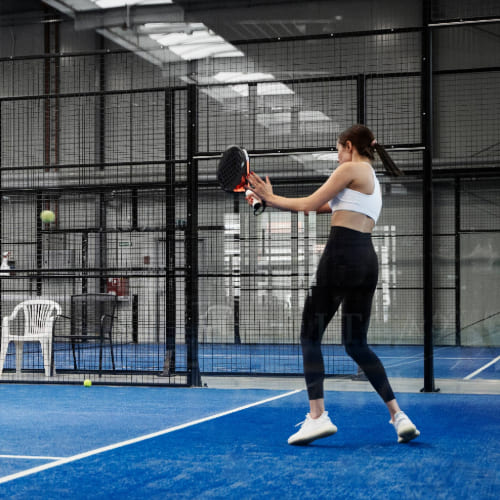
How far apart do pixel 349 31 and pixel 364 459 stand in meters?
1.76

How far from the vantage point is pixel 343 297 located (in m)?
2.25

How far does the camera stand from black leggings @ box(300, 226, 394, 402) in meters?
2.19

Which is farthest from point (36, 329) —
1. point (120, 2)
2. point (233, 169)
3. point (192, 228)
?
point (233, 169)

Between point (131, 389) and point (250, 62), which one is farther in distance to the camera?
point (131, 389)

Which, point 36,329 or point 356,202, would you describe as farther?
point 36,329

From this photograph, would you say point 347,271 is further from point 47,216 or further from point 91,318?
point 47,216

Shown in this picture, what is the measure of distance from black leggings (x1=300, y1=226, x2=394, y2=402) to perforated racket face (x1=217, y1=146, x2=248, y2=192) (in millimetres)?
283

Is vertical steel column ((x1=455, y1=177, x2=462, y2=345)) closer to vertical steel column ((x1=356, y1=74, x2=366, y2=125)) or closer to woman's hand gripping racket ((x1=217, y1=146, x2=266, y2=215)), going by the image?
vertical steel column ((x1=356, y1=74, x2=366, y2=125))

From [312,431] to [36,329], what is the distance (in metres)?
2.88

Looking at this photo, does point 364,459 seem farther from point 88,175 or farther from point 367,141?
point 88,175

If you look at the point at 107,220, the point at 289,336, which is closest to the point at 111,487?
the point at 289,336

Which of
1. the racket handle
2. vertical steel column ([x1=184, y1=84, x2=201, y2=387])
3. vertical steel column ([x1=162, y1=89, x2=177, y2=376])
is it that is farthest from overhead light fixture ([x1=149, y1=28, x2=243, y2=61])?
the racket handle

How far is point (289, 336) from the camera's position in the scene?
13.7 ft

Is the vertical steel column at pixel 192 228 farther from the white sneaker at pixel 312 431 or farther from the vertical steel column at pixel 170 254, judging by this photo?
the white sneaker at pixel 312 431
